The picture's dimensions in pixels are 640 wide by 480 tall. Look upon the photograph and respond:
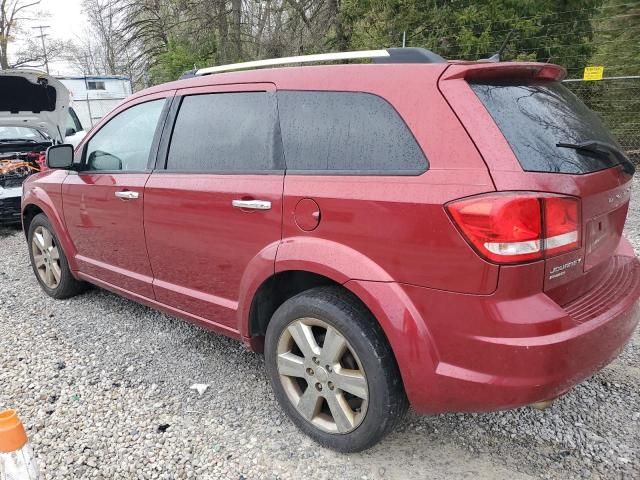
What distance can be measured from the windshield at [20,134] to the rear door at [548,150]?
8580 millimetres

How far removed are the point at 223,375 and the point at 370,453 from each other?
115 centimetres

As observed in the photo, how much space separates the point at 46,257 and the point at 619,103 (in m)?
10.2

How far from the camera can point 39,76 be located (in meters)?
6.12

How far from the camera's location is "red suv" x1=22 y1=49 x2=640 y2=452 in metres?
1.90

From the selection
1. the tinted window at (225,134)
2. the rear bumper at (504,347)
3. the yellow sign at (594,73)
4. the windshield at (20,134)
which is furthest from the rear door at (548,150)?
the windshield at (20,134)

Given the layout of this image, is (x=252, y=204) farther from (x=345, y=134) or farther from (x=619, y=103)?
(x=619, y=103)

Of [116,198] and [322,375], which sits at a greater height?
[116,198]

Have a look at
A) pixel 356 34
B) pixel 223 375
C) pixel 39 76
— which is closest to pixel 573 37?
pixel 356 34

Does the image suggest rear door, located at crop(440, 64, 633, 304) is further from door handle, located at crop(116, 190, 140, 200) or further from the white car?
the white car

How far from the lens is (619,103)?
9.91 meters

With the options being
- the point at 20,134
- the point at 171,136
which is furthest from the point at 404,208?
the point at 20,134

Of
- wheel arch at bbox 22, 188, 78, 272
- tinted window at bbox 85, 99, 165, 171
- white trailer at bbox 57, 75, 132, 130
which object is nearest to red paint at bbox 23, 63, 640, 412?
tinted window at bbox 85, 99, 165, 171

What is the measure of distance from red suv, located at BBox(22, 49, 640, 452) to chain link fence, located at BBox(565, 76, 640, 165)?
8.66 m

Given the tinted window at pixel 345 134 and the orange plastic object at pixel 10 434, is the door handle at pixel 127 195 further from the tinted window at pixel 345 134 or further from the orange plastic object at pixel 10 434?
the orange plastic object at pixel 10 434
